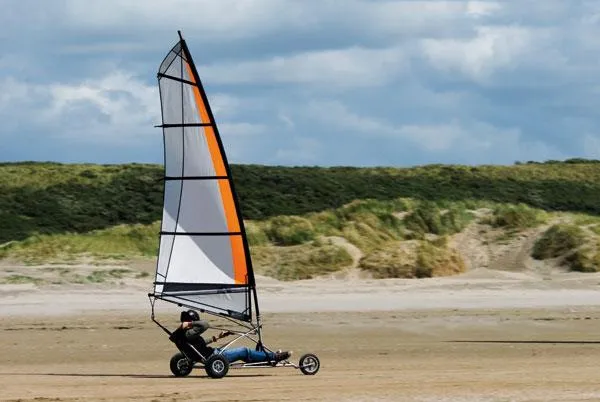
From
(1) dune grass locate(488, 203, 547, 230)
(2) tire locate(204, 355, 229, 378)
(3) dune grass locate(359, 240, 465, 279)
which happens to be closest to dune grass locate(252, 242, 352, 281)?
(3) dune grass locate(359, 240, 465, 279)

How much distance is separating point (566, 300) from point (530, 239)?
301 inches

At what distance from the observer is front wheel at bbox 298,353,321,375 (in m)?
14.5

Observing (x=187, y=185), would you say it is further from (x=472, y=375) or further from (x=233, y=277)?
(x=472, y=375)

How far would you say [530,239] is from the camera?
3212 centimetres

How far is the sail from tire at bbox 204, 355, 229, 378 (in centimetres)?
99

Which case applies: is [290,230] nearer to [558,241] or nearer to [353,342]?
[558,241]

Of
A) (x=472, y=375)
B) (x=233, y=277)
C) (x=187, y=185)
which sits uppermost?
(x=187, y=185)

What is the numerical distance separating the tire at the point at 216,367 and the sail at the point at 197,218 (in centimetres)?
99

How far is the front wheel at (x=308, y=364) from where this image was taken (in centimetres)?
1449

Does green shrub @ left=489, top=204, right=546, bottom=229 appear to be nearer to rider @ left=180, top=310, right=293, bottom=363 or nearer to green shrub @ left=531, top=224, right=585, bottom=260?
green shrub @ left=531, top=224, right=585, bottom=260

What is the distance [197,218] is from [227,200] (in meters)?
0.39

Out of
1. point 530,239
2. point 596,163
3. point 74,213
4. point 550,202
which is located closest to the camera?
point 530,239

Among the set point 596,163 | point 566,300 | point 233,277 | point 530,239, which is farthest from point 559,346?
point 596,163

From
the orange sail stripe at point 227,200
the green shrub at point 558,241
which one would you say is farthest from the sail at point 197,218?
the green shrub at point 558,241
